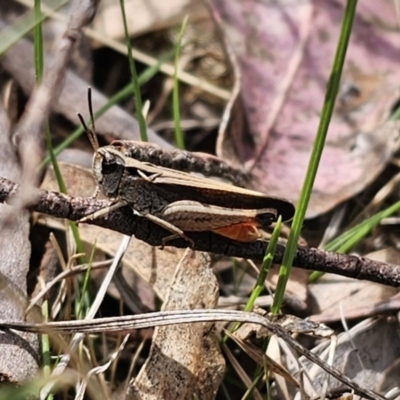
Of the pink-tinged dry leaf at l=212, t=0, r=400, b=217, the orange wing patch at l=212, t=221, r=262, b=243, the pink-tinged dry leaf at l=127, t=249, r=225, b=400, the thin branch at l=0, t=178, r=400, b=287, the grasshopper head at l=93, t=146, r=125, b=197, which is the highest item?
the pink-tinged dry leaf at l=212, t=0, r=400, b=217

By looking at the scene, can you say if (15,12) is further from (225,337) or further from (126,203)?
(225,337)

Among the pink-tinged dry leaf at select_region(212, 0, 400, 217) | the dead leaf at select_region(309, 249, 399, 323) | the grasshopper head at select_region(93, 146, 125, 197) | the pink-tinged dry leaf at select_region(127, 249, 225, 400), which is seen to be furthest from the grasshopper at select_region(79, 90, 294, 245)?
the pink-tinged dry leaf at select_region(212, 0, 400, 217)

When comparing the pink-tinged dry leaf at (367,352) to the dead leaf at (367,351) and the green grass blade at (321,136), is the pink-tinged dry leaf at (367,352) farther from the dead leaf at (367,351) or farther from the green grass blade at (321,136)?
the green grass blade at (321,136)

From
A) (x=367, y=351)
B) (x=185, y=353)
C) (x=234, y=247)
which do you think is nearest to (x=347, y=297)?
(x=367, y=351)

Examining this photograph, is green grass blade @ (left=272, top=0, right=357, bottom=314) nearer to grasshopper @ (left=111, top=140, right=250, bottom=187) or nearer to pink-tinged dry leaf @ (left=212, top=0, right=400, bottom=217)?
grasshopper @ (left=111, top=140, right=250, bottom=187)

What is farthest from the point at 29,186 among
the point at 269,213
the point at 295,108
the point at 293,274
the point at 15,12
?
the point at 15,12

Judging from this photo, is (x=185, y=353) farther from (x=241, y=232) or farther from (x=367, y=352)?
(x=367, y=352)
